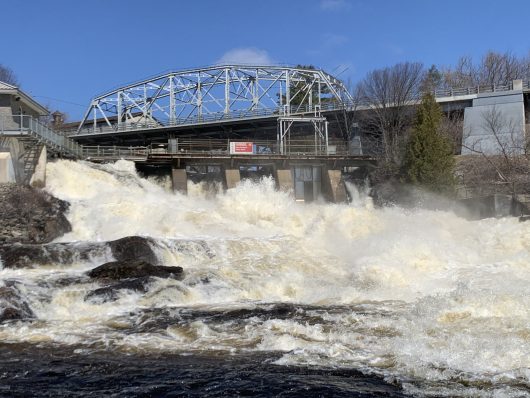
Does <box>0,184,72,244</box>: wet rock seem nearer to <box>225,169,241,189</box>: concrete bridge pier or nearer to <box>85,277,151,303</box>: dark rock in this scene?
<box>85,277,151,303</box>: dark rock

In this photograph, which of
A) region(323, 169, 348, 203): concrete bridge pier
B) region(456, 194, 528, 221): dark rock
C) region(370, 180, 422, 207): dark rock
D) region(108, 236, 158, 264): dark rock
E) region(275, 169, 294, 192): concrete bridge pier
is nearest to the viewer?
region(108, 236, 158, 264): dark rock

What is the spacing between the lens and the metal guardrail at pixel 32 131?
27.2m

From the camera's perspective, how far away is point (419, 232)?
80.6ft

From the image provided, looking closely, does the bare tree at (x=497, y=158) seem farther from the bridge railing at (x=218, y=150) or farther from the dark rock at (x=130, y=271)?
the dark rock at (x=130, y=271)

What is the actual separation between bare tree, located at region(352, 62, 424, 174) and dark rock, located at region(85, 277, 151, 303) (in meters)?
29.0

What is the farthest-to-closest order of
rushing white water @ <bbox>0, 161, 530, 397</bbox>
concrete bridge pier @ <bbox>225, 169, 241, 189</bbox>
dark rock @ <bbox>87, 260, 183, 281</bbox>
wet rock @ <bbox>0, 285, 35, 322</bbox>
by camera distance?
1. concrete bridge pier @ <bbox>225, 169, 241, 189</bbox>
2. dark rock @ <bbox>87, 260, 183, 281</bbox>
3. wet rock @ <bbox>0, 285, 35, 322</bbox>
4. rushing white water @ <bbox>0, 161, 530, 397</bbox>

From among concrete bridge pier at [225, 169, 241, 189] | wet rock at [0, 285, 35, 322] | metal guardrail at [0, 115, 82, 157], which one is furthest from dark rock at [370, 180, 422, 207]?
wet rock at [0, 285, 35, 322]

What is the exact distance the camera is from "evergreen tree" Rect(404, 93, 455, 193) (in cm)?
3319

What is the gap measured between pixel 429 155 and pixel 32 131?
78.9 ft

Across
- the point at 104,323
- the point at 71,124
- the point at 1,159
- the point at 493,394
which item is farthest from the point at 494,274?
the point at 71,124

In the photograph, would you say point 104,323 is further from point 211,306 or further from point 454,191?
point 454,191

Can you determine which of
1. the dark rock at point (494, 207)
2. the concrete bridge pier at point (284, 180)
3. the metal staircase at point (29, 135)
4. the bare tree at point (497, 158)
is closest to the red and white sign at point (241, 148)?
the concrete bridge pier at point (284, 180)

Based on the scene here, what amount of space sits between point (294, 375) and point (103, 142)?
64.3m

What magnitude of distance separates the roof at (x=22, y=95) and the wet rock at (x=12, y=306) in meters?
19.7
